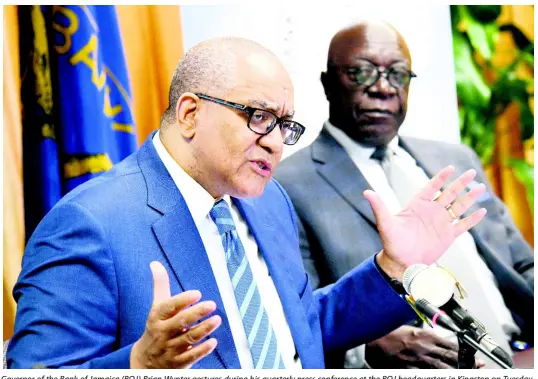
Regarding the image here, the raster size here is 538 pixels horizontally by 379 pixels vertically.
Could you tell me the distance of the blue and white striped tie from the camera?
1.99m

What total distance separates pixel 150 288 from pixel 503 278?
4.52ft

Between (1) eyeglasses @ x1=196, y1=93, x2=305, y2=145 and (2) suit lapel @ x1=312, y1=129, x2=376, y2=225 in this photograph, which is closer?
(1) eyeglasses @ x1=196, y1=93, x2=305, y2=145

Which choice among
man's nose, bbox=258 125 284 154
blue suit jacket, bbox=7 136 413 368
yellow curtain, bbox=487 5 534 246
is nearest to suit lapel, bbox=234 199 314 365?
blue suit jacket, bbox=7 136 413 368

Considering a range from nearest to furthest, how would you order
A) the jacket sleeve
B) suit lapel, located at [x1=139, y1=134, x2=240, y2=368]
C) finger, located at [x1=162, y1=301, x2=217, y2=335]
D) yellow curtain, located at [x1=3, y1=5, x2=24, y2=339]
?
finger, located at [x1=162, y1=301, x2=217, y2=335] → the jacket sleeve → suit lapel, located at [x1=139, y1=134, x2=240, y2=368] → yellow curtain, located at [x1=3, y1=5, x2=24, y2=339]

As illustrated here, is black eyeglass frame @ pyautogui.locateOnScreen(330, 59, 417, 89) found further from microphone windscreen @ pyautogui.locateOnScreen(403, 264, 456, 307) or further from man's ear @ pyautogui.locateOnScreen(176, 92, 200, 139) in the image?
microphone windscreen @ pyautogui.locateOnScreen(403, 264, 456, 307)

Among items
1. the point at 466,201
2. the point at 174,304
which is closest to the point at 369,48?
the point at 466,201

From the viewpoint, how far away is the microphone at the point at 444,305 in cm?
150

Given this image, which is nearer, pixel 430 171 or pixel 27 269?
pixel 27 269

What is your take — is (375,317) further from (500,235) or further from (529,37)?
(529,37)

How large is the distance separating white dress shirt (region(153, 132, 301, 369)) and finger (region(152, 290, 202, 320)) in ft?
1.71

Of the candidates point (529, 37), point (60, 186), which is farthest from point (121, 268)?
point (529, 37)

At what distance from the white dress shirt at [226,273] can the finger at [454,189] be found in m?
0.63

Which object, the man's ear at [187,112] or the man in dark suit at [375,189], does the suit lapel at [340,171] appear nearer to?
the man in dark suit at [375,189]

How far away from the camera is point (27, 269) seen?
1.79 m
